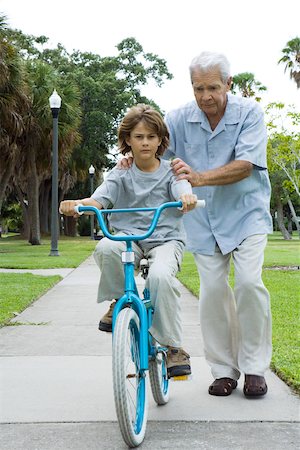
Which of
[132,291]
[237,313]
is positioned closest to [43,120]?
[237,313]

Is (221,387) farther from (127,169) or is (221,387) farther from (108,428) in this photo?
(127,169)

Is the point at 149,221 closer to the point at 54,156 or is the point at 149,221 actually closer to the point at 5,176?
the point at 54,156

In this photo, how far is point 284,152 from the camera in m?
35.9

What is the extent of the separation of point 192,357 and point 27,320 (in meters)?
2.78

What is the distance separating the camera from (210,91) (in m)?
4.61

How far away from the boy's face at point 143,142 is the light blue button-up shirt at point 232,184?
47 centimetres

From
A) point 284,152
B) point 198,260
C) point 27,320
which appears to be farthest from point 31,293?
point 284,152

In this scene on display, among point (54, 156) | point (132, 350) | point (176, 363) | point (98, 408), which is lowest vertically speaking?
point (98, 408)

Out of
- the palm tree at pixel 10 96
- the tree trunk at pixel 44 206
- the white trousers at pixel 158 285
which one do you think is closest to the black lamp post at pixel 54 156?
the palm tree at pixel 10 96

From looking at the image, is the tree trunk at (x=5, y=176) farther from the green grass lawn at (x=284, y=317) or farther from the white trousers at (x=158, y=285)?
the white trousers at (x=158, y=285)

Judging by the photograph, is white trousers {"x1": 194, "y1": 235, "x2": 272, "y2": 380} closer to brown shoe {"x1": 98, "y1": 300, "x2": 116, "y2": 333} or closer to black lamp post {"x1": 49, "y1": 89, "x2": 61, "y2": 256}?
brown shoe {"x1": 98, "y1": 300, "x2": 116, "y2": 333}

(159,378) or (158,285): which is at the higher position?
(158,285)

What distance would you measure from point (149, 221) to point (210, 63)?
3.35 feet

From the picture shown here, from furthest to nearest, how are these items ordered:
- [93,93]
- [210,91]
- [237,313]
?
[93,93] → [237,313] → [210,91]
